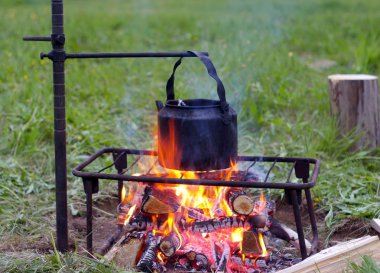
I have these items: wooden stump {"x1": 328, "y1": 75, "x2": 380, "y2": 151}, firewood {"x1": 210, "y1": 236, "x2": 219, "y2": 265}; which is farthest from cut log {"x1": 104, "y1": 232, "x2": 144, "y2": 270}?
wooden stump {"x1": 328, "y1": 75, "x2": 380, "y2": 151}

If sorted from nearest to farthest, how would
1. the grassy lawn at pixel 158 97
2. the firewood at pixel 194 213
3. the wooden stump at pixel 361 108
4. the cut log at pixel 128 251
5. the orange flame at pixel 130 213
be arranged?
the cut log at pixel 128 251 < the firewood at pixel 194 213 < the orange flame at pixel 130 213 < the grassy lawn at pixel 158 97 < the wooden stump at pixel 361 108

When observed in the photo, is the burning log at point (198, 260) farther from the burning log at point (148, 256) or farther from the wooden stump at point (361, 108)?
the wooden stump at point (361, 108)

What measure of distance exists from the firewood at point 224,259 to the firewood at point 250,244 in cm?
8

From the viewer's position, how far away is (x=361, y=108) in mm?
4879

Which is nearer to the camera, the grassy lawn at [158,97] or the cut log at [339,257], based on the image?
the cut log at [339,257]

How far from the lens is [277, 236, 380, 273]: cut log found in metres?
2.72

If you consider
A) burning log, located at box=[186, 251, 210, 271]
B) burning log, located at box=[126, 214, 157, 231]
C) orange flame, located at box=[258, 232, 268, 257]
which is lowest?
burning log, located at box=[186, 251, 210, 271]

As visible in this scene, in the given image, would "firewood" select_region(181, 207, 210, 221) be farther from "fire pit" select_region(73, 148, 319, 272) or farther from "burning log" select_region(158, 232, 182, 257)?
"burning log" select_region(158, 232, 182, 257)

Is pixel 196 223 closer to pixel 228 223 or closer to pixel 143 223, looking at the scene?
pixel 228 223

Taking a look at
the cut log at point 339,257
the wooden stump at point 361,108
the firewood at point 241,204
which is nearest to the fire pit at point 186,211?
the firewood at point 241,204

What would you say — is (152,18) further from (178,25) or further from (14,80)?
(14,80)

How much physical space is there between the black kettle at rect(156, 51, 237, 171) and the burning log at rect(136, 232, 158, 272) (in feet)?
1.31

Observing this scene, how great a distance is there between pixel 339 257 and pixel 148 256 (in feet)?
Answer: 3.03

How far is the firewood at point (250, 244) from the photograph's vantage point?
9.98 feet
